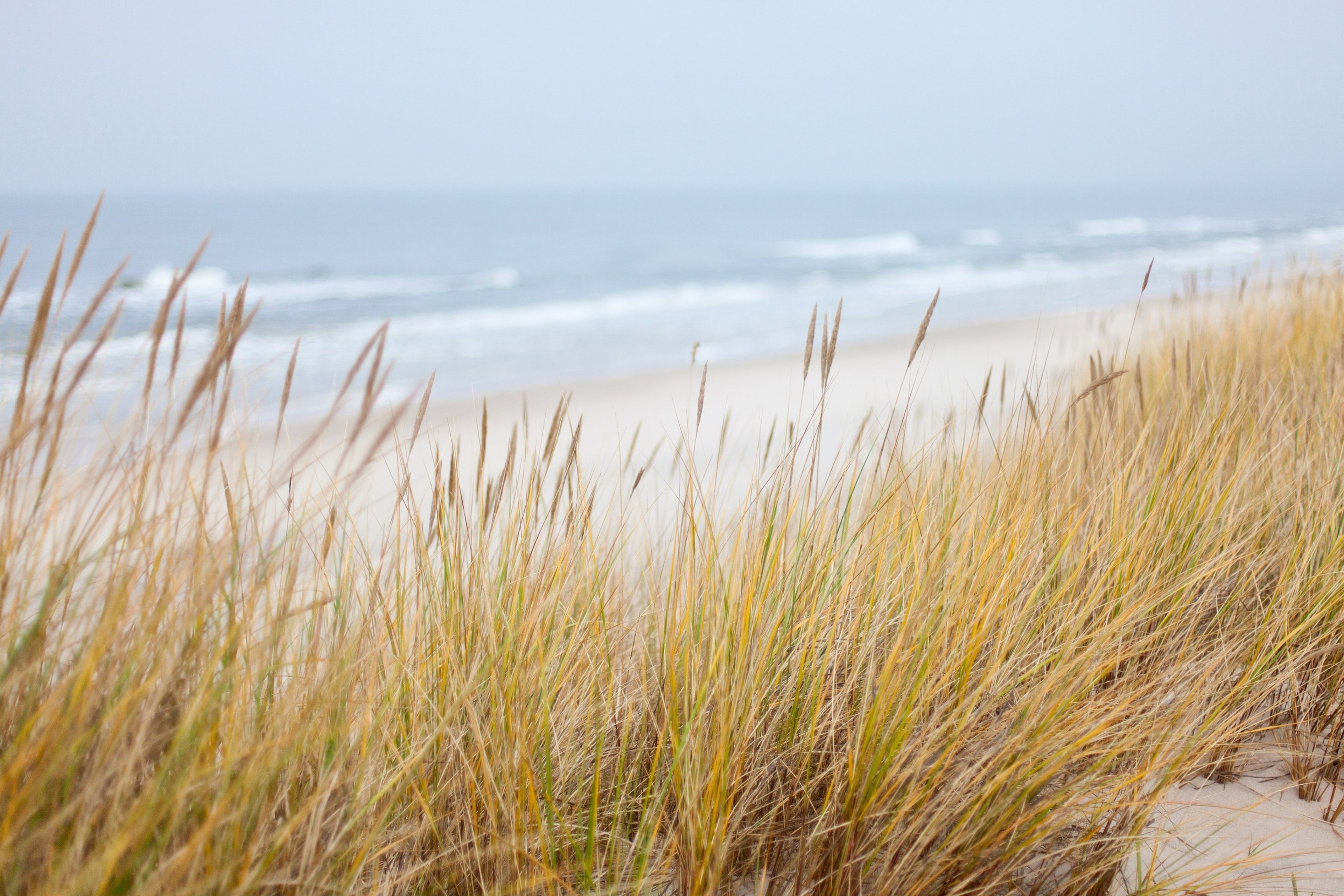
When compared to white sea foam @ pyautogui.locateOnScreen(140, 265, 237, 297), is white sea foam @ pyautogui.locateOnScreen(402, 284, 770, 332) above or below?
below

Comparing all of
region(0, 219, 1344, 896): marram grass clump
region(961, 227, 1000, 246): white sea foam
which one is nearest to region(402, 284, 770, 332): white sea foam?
region(0, 219, 1344, 896): marram grass clump

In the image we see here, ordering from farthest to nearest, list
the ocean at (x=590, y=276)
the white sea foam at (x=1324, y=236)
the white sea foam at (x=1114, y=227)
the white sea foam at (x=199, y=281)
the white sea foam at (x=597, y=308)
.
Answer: the white sea foam at (x=1114, y=227)
the white sea foam at (x=1324, y=236)
the white sea foam at (x=199, y=281)
the white sea foam at (x=597, y=308)
the ocean at (x=590, y=276)

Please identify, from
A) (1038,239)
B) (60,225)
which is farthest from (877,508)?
(60,225)

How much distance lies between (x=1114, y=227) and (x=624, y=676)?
4041cm

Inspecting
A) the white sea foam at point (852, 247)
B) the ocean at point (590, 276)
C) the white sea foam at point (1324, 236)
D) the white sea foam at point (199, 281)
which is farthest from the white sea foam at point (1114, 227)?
the white sea foam at point (199, 281)

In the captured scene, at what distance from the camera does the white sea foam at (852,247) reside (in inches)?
1014

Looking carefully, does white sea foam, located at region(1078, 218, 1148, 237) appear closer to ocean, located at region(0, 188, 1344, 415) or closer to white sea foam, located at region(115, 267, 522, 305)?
ocean, located at region(0, 188, 1344, 415)

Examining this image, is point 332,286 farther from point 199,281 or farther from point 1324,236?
point 1324,236

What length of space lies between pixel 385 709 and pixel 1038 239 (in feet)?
109

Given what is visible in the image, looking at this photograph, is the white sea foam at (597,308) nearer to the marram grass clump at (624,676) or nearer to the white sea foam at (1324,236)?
the marram grass clump at (624,676)

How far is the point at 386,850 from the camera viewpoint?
1.05 meters

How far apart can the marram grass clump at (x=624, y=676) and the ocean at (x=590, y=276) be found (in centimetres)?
30

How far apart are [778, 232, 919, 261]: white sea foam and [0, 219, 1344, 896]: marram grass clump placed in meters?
23.0

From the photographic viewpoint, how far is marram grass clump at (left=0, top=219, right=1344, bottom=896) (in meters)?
0.94
